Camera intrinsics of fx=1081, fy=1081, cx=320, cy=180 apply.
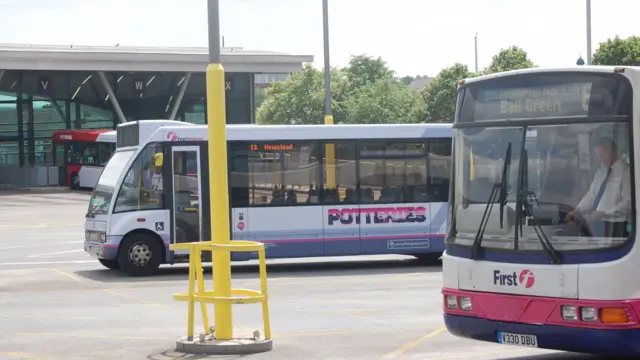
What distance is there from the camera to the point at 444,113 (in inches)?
3019

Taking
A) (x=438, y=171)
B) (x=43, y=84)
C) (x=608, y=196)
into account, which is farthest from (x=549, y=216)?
(x=43, y=84)

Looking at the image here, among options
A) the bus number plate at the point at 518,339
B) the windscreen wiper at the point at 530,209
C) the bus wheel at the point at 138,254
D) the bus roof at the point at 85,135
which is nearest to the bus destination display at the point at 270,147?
the bus wheel at the point at 138,254

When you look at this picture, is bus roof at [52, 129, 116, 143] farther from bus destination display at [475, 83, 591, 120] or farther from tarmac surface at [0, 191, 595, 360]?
bus destination display at [475, 83, 591, 120]

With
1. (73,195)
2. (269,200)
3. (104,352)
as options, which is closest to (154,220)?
(269,200)

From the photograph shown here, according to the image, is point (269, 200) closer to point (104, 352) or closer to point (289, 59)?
point (104, 352)

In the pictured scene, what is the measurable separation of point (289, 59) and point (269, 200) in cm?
4082

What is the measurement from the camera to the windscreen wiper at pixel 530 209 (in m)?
8.78

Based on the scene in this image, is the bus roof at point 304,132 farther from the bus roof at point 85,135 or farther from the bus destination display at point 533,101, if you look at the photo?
the bus roof at point 85,135

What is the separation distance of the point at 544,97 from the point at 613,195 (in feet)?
3.60

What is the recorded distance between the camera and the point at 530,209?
9016 mm

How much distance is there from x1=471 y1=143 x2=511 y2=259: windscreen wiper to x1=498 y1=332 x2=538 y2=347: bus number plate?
2.42ft

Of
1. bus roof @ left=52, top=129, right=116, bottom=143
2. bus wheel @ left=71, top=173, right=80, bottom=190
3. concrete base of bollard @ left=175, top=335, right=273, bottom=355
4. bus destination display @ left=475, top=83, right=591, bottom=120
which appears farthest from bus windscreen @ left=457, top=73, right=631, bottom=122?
bus wheel @ left=71, top=173, right=80, bottom=190

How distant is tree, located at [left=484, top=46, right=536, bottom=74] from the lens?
73.4 meters

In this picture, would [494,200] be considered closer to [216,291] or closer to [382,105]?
[216,291]
